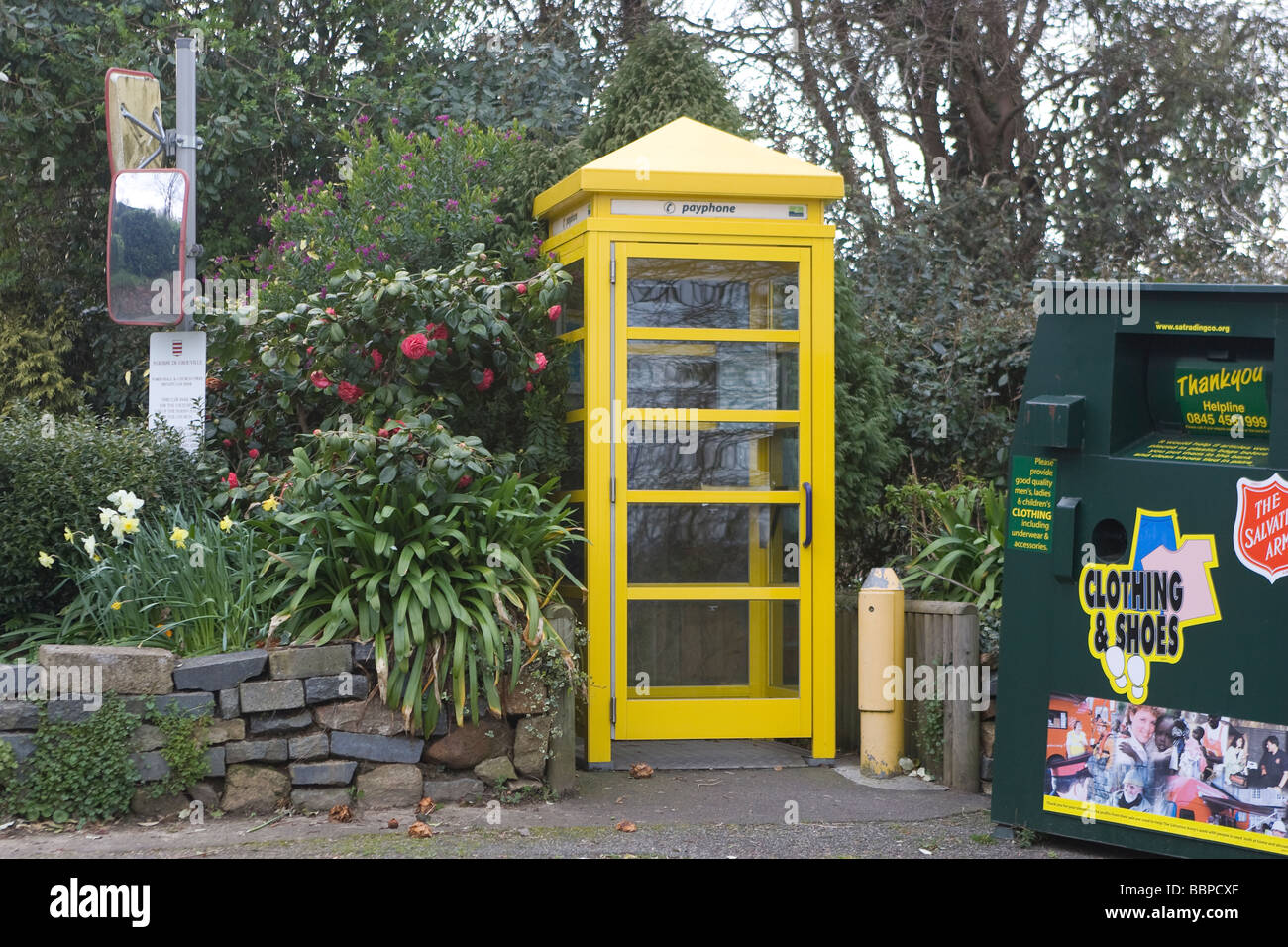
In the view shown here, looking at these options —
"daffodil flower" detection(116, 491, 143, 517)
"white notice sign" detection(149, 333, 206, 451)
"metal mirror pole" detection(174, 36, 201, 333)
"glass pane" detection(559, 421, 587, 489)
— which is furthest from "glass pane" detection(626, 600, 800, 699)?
"metal mirror pole" detection(174, 36, 201, 333)

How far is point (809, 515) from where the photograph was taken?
6.30 m

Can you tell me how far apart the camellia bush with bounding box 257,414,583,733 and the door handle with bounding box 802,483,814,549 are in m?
1.16

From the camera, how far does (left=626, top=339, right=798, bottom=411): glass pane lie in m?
6.30

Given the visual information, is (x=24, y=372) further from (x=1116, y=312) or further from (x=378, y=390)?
(x=1116, y=312)

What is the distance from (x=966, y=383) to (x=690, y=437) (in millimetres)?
2799

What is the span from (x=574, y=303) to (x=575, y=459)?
0.77 metres

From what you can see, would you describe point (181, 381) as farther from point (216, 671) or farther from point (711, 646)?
point (711, 646)

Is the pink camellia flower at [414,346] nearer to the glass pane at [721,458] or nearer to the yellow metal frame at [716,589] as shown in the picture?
the yellow metal frame at [716,589]

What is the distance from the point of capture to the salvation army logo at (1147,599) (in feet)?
15.0

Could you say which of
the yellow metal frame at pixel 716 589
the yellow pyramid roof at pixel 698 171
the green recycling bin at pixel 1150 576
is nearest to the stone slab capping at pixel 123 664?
the yellow metal frame at pixel 716 589

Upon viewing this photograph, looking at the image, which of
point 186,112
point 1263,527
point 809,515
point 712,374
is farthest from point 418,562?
point 1263,527

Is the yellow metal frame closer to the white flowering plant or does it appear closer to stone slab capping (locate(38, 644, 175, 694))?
the white flowering plant

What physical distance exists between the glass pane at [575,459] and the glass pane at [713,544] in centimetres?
33

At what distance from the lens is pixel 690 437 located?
20.9 ft
